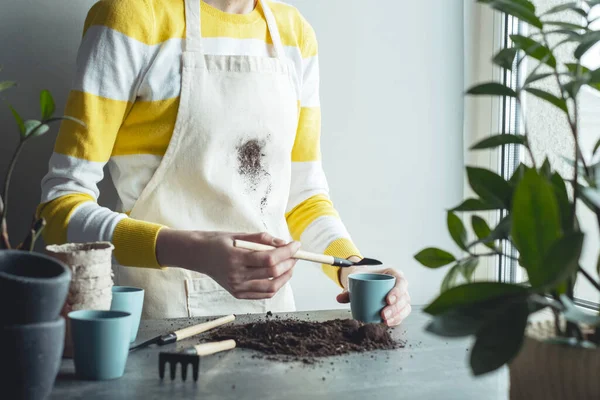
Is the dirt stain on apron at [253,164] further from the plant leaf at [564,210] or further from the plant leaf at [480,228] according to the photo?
the plant leaf at [564,210]

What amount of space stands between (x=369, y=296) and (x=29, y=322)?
70 centimetres

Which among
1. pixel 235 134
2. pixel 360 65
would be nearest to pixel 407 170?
pixel 360 65

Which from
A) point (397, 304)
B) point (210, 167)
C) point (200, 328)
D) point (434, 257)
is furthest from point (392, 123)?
point (434, 257)

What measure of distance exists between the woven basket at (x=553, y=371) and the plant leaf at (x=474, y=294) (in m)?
0.09

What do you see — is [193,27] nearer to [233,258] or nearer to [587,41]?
[233,258]

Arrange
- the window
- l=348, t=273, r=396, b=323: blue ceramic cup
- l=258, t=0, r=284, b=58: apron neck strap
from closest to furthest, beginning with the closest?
1. l=348, t=273, r=396, b=323: blue ceramic cup
2. l=258, t=0, r=284, b=58: apron neck strap
3. the window

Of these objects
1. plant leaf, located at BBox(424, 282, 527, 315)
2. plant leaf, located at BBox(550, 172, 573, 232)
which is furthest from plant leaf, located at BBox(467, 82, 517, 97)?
plant leaf, located at BBox(424, 282, 527, 315)

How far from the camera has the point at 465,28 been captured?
2.16m

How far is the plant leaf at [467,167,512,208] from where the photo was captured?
0.78 m

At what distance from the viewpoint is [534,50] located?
0.78m

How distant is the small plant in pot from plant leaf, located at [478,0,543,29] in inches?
22.9

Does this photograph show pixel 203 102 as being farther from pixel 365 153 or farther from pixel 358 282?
pixel 365 153

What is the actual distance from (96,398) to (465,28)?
1708 millimetres

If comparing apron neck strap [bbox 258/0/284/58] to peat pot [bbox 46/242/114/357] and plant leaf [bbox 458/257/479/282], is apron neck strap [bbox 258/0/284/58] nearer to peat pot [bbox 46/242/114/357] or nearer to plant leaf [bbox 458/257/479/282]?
peat pot [bbox 46/242/114/357]
